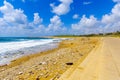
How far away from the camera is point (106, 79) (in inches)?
203

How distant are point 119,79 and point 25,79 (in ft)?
12.6

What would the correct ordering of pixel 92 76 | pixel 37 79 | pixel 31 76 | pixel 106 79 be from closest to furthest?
pixel 106 79 < pixel 92 76 < pixel 37 79 < pixel 31 76

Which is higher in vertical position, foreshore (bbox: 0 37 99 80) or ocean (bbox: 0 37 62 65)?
foreshore (bbox: 0 37 99 80)

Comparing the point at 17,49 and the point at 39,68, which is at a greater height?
the point at 39,68

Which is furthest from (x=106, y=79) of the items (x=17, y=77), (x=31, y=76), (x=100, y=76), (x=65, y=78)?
(x=17, y=77)

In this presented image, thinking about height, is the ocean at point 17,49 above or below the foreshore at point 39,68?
below

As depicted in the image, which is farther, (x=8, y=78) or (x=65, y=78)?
(x=8, y=78)

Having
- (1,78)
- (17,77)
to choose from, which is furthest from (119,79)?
(1,78)

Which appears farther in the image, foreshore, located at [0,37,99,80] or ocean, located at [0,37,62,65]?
ocean, located at [0,37,62,65]

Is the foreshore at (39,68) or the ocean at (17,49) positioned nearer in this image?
the foreshore at (39,68)

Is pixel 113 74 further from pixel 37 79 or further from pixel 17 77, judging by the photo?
pixel 17 77

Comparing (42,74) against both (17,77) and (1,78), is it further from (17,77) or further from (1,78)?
(1,78)

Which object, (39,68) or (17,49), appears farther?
(17,49)

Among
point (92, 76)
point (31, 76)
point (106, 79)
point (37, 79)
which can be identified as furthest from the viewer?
point (31, 76)
